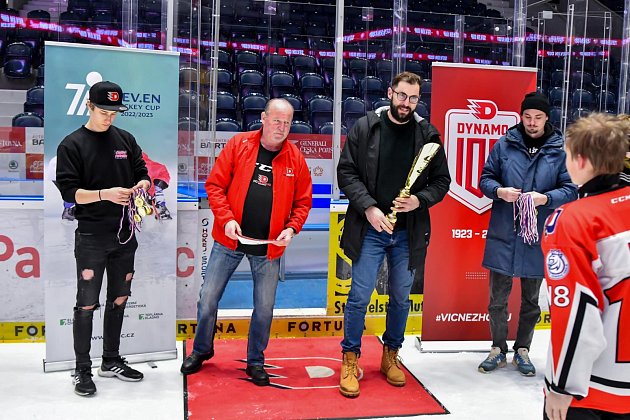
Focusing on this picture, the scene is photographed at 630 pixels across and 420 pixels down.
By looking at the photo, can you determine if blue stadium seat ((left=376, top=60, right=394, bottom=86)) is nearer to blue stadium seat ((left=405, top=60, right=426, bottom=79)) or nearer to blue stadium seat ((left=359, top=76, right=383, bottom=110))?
blue stadium seat ((left=359, top=76, right=383, bottom=110))

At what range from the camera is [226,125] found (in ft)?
24.1

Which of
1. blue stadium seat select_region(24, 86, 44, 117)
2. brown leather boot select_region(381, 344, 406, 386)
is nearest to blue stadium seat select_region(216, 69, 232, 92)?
blue stadium seat select_region(24, 86, 44, 117)

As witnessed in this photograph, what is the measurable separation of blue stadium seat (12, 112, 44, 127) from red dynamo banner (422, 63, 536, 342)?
3.34m

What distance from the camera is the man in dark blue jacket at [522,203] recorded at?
3.63m

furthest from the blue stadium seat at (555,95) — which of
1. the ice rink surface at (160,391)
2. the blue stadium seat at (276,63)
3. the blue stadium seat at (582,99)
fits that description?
the ice rink surface at (160,391)

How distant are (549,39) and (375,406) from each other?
7.25 metres

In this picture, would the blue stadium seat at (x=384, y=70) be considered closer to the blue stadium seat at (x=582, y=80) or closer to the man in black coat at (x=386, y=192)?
the man in black coat at (x=386, y=192)

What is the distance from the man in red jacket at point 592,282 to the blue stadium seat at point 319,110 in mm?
6148

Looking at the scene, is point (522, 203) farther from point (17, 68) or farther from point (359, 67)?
point (17, 68)

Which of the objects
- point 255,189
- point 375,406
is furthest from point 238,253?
point 375,406

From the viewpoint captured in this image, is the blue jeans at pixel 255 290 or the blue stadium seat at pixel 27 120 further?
the blue stadium seat at pixel 27 120

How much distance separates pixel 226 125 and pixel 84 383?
4430 millimetres

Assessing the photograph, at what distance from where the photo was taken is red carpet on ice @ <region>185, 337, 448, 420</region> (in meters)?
3.19

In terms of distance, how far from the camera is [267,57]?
26.8 feet
